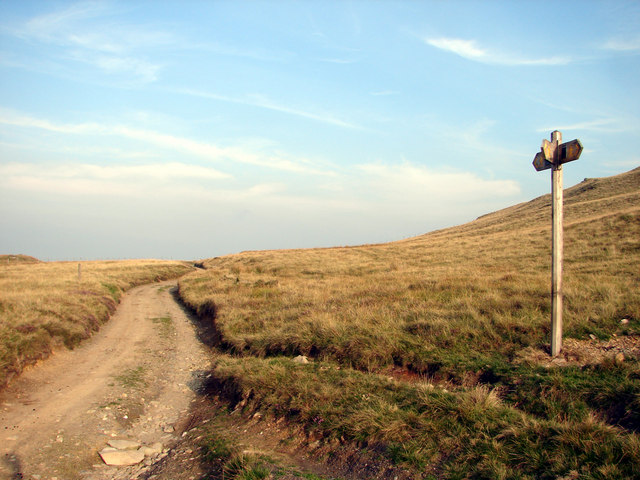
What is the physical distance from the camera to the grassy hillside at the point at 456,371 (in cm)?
486

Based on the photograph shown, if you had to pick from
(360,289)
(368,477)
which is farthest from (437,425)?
(360,289)

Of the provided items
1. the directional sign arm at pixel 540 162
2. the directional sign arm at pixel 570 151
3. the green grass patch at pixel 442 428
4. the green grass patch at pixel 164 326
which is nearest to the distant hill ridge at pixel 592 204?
the directional sign arm at pixel 540 162

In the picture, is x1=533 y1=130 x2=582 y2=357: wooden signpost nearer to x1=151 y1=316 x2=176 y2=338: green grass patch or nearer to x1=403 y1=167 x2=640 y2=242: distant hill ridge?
x1=151 y1=316 x2=176 y2=338: green grass patch

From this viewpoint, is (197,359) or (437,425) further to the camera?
(197,359)

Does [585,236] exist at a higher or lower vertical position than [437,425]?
higher

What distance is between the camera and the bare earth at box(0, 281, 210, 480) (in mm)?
6316

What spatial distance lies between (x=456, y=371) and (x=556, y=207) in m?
3.82

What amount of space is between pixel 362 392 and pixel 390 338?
2.72m

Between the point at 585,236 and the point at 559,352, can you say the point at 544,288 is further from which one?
the point at 585,236

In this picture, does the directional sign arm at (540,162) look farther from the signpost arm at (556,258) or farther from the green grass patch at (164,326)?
the green grass patch at (164,326)

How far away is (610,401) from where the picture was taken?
5.74m

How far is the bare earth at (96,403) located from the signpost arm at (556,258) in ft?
24.6

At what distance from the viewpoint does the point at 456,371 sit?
7.84m

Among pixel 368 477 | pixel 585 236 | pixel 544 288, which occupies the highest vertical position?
pixel 585 236
